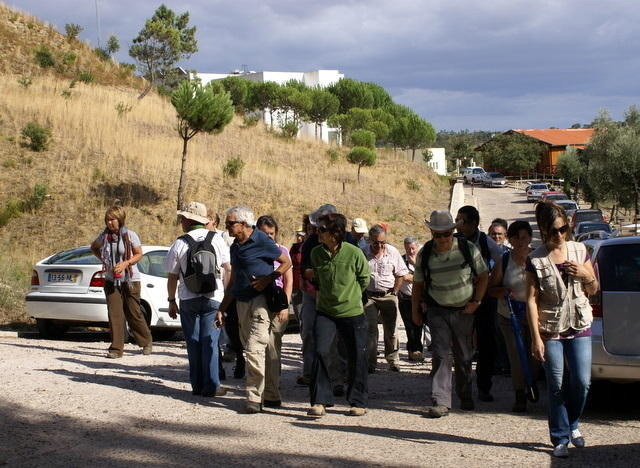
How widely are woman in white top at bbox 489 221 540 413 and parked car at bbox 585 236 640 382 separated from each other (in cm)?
78

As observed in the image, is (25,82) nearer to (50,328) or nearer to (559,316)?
(50,328)

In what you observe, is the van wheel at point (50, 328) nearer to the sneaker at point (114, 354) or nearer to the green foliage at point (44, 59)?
the sneaker at point (114, 354)

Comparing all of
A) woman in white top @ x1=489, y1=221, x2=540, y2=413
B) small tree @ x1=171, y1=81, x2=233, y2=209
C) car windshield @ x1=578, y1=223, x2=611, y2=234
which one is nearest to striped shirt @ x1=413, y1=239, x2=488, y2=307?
woman in white top @ x1=489, y1=221, x2=540, y2=413

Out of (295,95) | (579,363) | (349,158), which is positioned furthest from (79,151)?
(295,95)

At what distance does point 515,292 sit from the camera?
8008 millimetres

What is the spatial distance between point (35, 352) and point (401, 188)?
4064 centimetres

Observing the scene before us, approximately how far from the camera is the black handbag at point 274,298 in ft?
25.8

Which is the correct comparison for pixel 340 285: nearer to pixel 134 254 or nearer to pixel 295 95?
pixel 134 254

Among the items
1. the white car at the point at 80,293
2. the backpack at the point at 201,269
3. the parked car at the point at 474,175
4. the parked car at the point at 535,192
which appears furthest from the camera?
the parked car at the point at 474,175

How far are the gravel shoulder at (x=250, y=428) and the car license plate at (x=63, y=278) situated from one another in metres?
2.88

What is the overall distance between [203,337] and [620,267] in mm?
3760

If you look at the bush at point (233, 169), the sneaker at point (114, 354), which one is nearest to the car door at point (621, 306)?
the sneaker at point (114, 354)

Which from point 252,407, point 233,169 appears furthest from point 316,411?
point 233,169

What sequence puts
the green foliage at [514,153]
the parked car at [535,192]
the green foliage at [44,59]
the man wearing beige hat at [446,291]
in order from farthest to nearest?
the green foliage at [514,153] < the parked car at [535,192] < the green foliage at [44,59] < the man wearing beige hat at [446,291]
